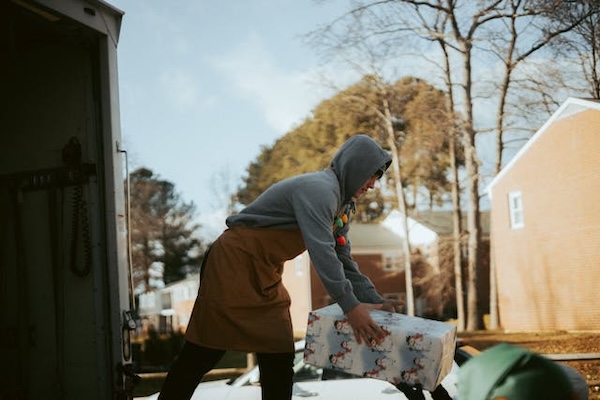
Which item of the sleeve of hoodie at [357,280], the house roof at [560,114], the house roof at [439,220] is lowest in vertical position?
the sleeve of hoodie at [357,280]

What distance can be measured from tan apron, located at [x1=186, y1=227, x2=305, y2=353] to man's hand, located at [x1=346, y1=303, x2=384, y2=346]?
0.32m

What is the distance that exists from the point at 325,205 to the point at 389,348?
1.96ft

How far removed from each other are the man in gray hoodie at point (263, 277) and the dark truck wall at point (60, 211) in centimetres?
65

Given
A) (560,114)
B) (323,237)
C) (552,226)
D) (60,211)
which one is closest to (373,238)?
(552,226)

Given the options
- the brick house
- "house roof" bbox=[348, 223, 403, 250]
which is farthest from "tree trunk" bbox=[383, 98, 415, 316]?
"house roof" bbox=[348, 223, 403, 250]

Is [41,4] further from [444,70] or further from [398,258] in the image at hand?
[398,258]

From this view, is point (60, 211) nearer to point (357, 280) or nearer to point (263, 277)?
point (263, 277)

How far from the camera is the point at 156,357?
19.3 m

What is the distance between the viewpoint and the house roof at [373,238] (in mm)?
37281

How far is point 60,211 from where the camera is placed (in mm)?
3561

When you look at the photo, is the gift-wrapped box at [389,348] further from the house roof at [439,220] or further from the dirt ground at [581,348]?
the house roof at [439,220]

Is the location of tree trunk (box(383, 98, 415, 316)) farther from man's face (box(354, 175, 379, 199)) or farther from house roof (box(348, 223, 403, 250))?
man's face (box(354, 175, 379, 199))

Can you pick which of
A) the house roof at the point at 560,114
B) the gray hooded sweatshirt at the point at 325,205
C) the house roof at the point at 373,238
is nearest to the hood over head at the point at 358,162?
the gray hooded sweatshirt at the point at 325,205

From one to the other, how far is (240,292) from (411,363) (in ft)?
2.38
